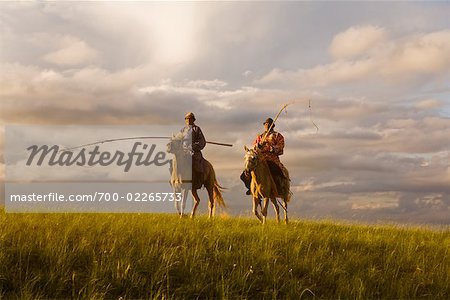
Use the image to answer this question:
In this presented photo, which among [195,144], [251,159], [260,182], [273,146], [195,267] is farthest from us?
[195,144]

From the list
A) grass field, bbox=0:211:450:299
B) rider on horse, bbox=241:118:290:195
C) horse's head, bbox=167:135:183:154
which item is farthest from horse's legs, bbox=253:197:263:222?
grass field, bbox=0:211:450:299

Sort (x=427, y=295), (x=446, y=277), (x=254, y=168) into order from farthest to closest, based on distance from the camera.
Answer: (x=254, y=168) → (x=446, y=277) → (x=427, y=295)

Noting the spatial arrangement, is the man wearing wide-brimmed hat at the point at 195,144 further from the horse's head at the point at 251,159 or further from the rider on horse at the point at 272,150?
the horse's head at the point at 251,159

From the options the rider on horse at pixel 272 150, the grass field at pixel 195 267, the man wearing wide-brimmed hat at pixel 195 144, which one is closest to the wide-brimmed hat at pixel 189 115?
the man wearing wide-brimmed hat at pixel 195 144

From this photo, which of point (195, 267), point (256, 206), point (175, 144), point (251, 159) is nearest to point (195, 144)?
point (175, 144)

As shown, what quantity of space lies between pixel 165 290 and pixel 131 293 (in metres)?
0.50

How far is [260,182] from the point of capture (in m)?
14.1

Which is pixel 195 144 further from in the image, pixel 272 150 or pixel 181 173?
pixel 272 150

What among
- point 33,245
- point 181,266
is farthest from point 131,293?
point 33,245

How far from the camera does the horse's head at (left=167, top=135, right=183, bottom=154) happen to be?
14.5 meters

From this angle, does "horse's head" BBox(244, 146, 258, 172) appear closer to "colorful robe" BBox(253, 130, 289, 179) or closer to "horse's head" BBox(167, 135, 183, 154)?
"colorful robe" BBox(253, 130, 289, 179)

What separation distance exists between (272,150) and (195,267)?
7.72 meters

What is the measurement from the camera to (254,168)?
45.4 feet

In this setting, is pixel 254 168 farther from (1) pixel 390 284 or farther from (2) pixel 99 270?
(2) pixel 99 270
